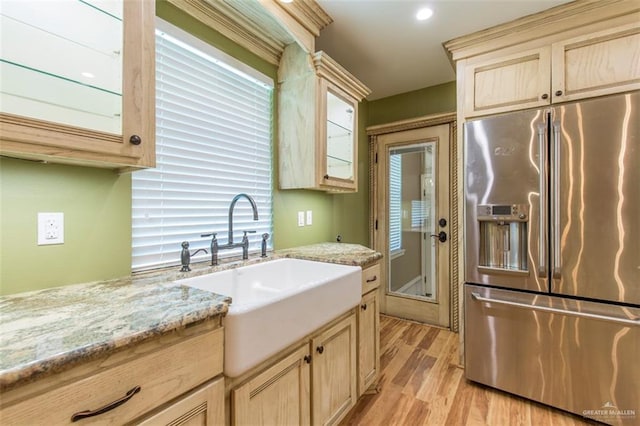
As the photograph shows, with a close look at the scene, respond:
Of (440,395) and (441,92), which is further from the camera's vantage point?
(441,92)

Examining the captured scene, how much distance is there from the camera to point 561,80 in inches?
71.4

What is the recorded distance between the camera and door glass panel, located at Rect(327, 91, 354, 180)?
7.09ft

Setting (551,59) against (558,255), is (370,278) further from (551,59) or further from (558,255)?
(551,59)

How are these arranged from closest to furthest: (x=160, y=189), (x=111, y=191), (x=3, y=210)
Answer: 1. (x=3, y=210)
2. (x=111, y=191)
3. (x=160, y=189)

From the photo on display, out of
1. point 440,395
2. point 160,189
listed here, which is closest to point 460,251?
point 440,395

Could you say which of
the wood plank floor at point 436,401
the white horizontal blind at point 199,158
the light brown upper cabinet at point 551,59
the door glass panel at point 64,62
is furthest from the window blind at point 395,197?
the door glass panel at point 64,62

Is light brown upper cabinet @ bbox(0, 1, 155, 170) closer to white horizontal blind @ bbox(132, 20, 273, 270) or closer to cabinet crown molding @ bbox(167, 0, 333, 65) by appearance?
white horizontal blind @ bbox(132, 20, 273, 270)

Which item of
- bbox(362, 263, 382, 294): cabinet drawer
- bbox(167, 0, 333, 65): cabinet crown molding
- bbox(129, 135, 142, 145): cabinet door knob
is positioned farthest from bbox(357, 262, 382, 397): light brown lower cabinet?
bbox(167, 0, 333, 65): cabinet crown molding

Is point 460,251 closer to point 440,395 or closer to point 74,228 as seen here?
point 440,395

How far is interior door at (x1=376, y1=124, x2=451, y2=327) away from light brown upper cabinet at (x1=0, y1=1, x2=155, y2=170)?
262 cm

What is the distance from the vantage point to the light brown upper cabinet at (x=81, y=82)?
85cm

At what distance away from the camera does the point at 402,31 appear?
210 centimetres

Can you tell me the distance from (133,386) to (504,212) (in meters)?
2.12

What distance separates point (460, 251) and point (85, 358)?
2.22 m
